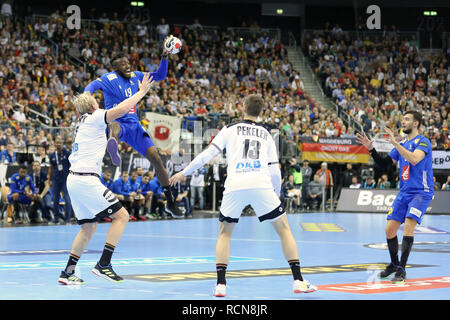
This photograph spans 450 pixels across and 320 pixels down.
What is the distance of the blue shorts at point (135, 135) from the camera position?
11.4m

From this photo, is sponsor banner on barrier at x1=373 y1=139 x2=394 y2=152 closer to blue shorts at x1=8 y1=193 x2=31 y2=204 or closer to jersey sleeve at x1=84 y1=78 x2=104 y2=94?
blue shorts at x1=8 y1=193 x2=31 y2=204

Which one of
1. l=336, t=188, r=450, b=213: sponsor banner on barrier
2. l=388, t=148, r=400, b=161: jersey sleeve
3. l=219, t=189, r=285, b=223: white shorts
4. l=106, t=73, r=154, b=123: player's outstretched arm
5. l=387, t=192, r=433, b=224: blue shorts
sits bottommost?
l=336, t=188, r=450, b=213: sponsor banner on barrier

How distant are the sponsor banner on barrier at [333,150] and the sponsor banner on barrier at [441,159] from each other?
270 centimetres

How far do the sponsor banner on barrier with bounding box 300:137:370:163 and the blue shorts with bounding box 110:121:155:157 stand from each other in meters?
19.2

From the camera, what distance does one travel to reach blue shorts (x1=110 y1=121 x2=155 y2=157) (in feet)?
37.5

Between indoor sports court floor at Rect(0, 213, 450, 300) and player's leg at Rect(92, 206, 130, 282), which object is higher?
player's leg at Rect(92, 206, 130, 282)

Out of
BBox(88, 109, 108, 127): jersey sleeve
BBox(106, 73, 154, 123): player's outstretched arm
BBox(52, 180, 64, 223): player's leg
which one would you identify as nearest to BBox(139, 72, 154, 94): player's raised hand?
BBox(106, 73, 154, 123): player's outstretched arm

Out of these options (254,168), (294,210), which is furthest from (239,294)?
(294,210)

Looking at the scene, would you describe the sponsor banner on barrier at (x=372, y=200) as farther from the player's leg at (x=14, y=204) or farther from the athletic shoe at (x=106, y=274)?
the athletic shoe at (x=106, y=274)

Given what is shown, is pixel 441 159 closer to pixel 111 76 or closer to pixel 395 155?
pixel 395 155

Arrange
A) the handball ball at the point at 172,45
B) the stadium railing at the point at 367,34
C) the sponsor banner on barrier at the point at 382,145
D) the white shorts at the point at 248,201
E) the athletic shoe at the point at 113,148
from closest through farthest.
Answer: the white shorts at the point at 248,201, the handball ball at the point at 172,45, the athletic shoe at the point at 113,148, the sponsor banner on barrier at the point at 382,145, the stadium railing at the point at 367,34

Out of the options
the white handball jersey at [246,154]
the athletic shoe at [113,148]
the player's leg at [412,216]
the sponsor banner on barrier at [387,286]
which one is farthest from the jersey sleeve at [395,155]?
the athletic shoe at [113,148]

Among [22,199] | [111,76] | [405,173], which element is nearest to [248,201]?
[405,173]

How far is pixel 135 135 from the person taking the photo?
37.7ft
